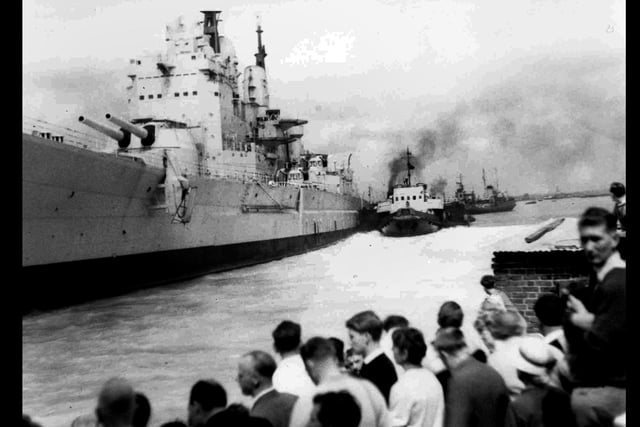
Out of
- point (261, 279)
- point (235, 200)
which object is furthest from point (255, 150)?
point (261, 279)

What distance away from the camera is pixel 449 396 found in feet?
8.96

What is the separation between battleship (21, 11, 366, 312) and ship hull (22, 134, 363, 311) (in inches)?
0.9

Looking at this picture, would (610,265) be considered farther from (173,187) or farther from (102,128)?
(173,187)

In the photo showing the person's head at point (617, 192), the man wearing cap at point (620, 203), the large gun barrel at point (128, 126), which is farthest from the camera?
the large gun barrel at point (128, 126)

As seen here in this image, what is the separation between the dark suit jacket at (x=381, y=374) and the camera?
2.80m

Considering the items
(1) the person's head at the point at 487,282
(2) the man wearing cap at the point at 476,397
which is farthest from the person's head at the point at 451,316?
(1) the person's head at the point at 487,282

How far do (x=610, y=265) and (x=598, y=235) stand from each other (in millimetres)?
170

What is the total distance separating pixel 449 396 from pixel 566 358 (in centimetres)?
59

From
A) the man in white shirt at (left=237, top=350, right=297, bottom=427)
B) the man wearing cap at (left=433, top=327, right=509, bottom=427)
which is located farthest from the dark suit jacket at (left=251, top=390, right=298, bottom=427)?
the man wearing cap at (left=433, top=327, right=509, bottom=427)

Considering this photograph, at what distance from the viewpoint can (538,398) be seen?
2.66m

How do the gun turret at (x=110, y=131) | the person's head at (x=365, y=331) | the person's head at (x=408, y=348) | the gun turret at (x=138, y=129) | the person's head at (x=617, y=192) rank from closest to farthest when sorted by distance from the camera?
the person's head at (x=408, y=348) < the person's head at (x=365, y=331) < the person's head at (x=617, y=192) < the gun turret at (x=110, y=131) < the gun turret at (x=138, y=129)

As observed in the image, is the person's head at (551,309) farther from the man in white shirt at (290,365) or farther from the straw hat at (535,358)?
the man in white shirt at (290,365)

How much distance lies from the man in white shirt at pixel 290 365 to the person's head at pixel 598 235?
1.50m
